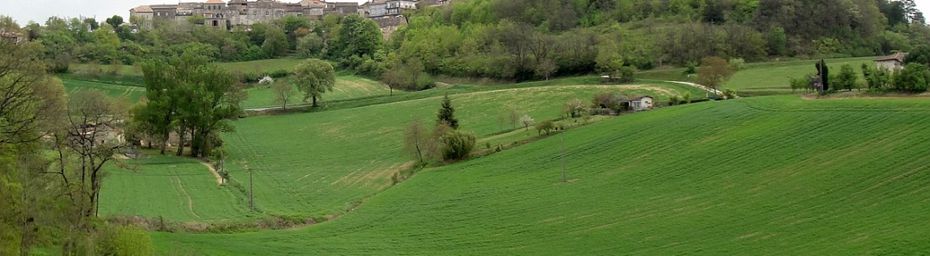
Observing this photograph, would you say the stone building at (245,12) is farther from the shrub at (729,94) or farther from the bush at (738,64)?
the shrub at (729,94)

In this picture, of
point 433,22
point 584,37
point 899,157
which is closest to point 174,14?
point 433,22

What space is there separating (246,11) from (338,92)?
91.9m

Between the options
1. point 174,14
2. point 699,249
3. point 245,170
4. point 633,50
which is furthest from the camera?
point 174,14

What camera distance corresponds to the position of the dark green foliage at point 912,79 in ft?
166

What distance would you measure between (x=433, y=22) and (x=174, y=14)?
7657 cm

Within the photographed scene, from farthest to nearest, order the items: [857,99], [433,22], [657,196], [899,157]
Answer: [433,22]
[857,99]
[657,196]
[899,157]

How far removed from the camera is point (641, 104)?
69.8 m

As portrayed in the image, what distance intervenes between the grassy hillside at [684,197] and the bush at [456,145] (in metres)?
2.60

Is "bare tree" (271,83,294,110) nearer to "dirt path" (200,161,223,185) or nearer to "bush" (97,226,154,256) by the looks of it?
"dirt path" (200,161,223,185)

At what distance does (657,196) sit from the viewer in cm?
4341

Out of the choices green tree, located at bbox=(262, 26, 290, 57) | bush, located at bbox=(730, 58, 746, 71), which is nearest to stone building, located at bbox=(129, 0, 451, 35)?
green tree, located at bbox=(262, 26, 290, 57)

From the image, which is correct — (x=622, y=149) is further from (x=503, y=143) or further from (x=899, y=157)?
(x=899, y=157)

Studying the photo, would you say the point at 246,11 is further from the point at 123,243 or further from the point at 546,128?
the point at 123,243

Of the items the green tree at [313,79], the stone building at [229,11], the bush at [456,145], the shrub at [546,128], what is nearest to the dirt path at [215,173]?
the bush at [456,145]
